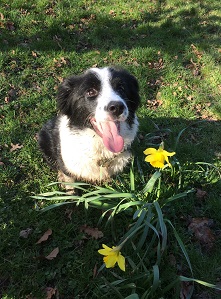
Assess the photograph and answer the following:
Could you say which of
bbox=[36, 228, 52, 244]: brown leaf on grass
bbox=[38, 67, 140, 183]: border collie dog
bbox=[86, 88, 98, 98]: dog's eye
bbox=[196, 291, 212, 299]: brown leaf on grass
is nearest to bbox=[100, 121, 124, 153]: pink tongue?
bbox=[38, 67, 140, 183]: border collie dog

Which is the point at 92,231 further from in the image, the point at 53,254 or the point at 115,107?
the point at 115,107

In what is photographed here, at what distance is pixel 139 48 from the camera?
512 cm

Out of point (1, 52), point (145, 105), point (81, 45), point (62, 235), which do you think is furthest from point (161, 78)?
point (62, 235)

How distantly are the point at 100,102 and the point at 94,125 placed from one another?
0.25m

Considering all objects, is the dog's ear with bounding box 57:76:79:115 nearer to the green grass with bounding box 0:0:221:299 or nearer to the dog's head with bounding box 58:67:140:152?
the dog's head with bounding box 58:67:140:152

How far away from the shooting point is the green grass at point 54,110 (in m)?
2.54

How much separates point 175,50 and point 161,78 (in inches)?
33.6

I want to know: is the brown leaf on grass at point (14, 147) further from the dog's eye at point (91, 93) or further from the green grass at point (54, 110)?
the dog's eye at point (91, 93)

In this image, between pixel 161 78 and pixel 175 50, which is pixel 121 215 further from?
pixel 175 50

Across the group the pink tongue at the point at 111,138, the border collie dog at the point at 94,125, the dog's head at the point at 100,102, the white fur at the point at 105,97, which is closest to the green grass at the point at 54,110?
the border collie dog at the point at 94,125

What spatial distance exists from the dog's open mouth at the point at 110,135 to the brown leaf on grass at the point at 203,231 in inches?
42.6

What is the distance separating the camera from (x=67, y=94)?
9.34ft

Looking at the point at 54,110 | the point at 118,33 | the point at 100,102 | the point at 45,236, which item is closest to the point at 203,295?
the point at 45,236

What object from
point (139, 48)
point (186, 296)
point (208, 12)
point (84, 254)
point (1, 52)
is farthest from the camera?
point (208, 12)
